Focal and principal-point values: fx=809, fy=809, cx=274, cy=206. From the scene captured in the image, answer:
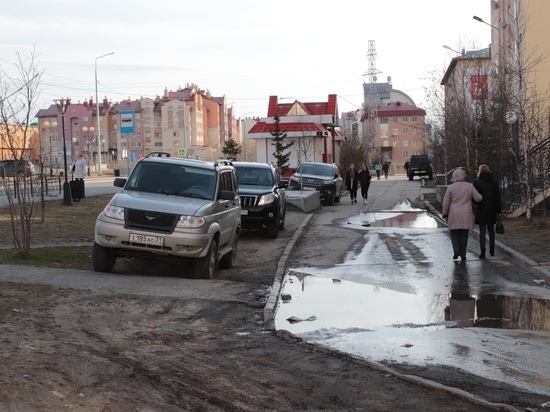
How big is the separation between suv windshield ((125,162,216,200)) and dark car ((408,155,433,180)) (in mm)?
59818

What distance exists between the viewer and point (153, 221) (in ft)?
40.9

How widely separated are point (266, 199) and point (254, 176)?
1.75m

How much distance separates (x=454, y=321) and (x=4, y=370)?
5.35 metres

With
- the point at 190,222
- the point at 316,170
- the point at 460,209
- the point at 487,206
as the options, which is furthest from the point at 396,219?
the point at 190,222

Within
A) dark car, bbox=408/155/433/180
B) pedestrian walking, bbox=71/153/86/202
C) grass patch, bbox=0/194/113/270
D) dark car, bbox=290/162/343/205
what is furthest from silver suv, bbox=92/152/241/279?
dark car, bbox=408/155/433/180

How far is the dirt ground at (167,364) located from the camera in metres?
5.86

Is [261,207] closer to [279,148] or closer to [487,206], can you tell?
[487,206]

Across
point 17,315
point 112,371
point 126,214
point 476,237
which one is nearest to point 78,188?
point 476,237

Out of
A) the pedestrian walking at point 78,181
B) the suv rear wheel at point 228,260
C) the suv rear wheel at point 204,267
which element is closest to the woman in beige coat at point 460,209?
the suv rear wheel at point 228,260

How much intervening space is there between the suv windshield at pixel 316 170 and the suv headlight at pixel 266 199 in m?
17.3

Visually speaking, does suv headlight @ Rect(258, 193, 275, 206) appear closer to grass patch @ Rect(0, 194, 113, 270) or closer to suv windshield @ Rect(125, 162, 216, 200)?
grass patch @ Rect(0, 194, 113, 270)

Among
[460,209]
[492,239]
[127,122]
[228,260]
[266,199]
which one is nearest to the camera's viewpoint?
[228,260]

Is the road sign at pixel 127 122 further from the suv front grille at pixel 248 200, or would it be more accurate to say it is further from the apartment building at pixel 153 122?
the apartment building at pixel 153 122

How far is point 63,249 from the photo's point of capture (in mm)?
15414
